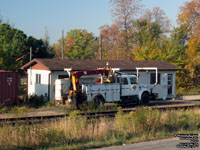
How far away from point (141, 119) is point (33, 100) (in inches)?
515

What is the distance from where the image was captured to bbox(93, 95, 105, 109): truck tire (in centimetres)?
1927

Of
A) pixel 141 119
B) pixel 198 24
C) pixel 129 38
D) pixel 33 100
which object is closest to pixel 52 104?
pixel 33 100

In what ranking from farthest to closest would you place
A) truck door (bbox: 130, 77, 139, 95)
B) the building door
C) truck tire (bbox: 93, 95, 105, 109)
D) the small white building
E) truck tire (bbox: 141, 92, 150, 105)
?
→ the building door
the small white building
truck tire (bbox: 141, 92, 150, 105)
truck door (bbox: 130, 77, 139, 95)
truck tire (bbox: 93, 95, 105, 109)

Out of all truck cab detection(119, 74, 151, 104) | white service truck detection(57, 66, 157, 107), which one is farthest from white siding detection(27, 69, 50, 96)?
truck cab detection(119, 74, 151, 104)

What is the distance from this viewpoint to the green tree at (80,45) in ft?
193

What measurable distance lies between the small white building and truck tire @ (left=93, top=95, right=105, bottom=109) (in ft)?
11.2

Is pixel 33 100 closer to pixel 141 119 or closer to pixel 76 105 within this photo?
pixel 76 105

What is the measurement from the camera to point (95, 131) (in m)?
10.6

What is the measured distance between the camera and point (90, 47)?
63.9 metres

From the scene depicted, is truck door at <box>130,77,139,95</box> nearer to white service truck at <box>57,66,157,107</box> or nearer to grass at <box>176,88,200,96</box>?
white service truck at <box>57,66,157,107</box>

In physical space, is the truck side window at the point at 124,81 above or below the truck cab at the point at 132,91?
above

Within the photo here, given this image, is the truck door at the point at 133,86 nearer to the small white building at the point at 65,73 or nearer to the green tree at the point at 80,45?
the small white building at the point at 65,73

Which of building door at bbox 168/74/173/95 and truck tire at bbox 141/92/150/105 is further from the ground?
building door at bbox 168/74/173/95

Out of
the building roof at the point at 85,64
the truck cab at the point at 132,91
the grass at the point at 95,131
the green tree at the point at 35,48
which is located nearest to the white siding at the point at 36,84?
the building roof at the point at 85,64
